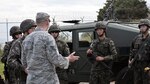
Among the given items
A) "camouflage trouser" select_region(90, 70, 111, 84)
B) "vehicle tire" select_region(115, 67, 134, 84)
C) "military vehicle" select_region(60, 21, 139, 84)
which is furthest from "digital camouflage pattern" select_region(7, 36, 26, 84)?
"vehicle tire" select_region(115, 67, 134, 84)

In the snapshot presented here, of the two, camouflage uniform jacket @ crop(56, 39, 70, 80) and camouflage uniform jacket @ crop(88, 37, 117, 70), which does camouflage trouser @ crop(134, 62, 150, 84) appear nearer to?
camouflage uniform jacket @ crop(88, 37, 117, 70)

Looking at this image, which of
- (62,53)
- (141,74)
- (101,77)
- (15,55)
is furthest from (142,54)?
(15,55)

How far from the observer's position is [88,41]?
10453mm

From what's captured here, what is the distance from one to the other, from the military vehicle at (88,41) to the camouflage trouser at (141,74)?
1361mm

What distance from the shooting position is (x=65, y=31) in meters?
11.1

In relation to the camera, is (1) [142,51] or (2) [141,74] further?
(2) [141,74]

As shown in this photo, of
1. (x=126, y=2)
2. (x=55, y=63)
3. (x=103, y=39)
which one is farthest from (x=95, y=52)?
(x=126, y=2)

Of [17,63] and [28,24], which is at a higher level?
[28,24]

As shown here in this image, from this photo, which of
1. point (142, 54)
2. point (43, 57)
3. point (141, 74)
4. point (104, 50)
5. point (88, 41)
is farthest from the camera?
point (88, 41)

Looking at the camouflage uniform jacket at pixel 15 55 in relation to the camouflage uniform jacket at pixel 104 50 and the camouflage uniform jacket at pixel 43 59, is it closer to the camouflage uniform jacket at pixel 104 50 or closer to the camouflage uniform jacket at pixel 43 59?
the camouflage uniform jacket at pixel 43 59

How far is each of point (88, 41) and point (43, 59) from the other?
473cm

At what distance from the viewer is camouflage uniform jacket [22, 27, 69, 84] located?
5.70 meters

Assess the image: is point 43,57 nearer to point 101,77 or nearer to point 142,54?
point 142,54

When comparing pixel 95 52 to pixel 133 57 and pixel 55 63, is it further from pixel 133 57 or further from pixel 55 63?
pixel 55 63
